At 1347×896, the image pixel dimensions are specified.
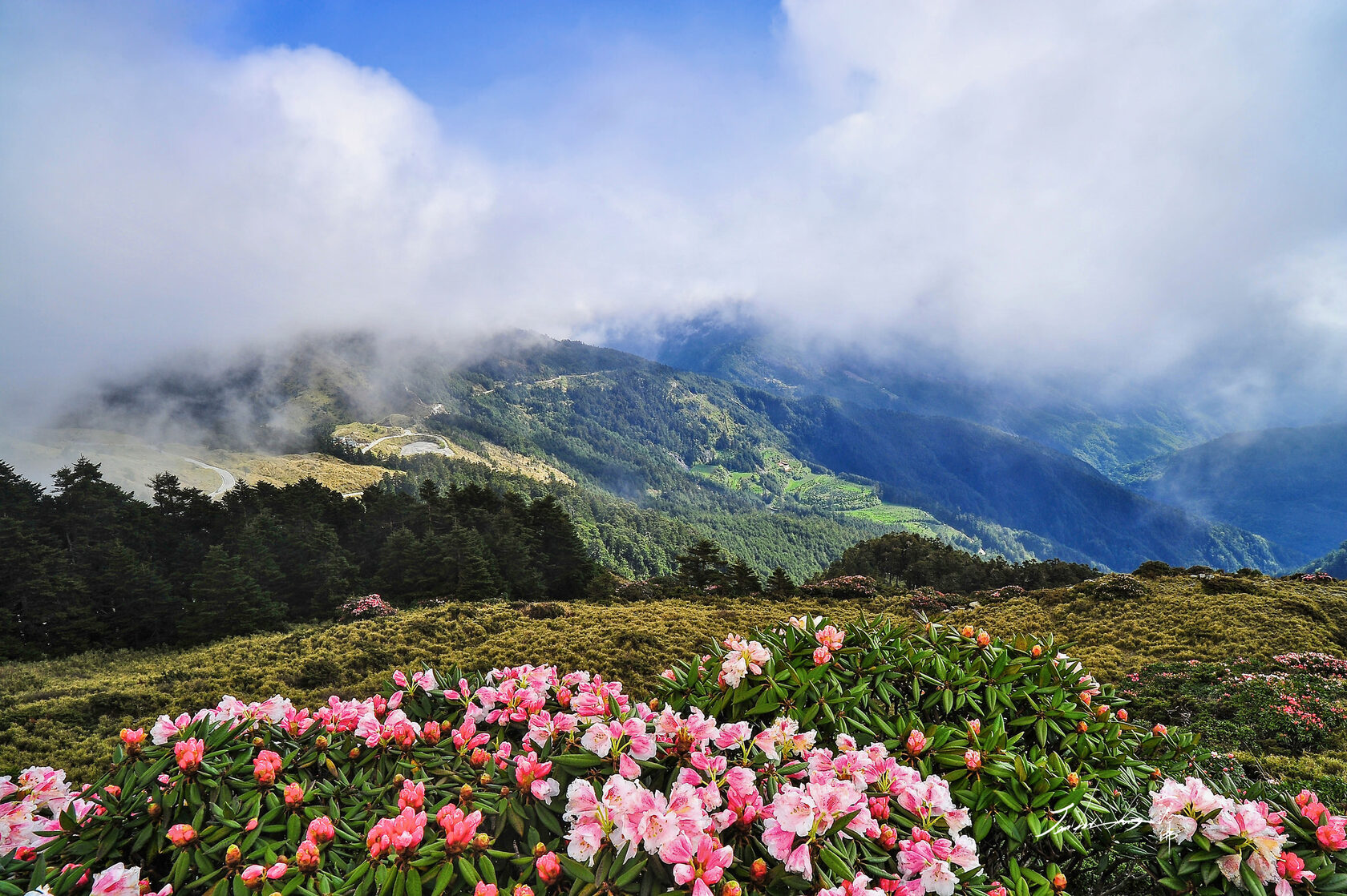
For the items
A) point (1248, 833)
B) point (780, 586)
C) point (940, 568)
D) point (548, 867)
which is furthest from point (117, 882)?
point (940, 568)

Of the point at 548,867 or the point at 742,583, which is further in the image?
the point at 742,583

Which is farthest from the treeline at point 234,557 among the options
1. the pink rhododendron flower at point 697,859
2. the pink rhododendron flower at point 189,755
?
the pink rhododendron flower at point 697,859

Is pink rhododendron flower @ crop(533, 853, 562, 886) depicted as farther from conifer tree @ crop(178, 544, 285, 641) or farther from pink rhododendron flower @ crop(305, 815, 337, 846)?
conifer tree @ crop(178, 544, 285, 641)

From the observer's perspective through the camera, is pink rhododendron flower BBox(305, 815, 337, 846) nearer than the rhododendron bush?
No

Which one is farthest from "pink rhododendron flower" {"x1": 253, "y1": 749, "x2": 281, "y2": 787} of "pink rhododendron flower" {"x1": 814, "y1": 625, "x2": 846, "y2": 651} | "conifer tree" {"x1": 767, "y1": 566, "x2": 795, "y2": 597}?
"conifer tree" {"x1": 767, "y1": 566, "x2": 795, "y2": 597}

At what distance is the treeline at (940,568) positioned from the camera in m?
21.4

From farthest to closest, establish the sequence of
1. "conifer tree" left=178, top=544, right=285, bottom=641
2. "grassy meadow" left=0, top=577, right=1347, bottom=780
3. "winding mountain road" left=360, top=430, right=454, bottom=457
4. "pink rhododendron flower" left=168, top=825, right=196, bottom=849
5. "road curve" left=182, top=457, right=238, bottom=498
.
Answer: "winding mountain road" left=360, top=430, right=454, bottom=457 < "road curve" left=182, top=457, right=238, bottom=498 < "conifer tree" left=178, top=544, right=285, bottom=641 < "grassy meadow" left=0, top=577, right=1347, bottom=780 < "pink rhododendron flower" left=168, top=825, right=196, bottom=849

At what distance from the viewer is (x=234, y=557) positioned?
16.3 m

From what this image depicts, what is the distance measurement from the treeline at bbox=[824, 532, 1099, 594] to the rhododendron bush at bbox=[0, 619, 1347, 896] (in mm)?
19433

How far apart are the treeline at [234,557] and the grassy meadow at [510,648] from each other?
2.27 m

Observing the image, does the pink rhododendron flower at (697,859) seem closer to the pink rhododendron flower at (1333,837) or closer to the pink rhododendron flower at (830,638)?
the pink rhododendron flower at (830,638)

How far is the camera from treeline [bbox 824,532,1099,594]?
2144 cm

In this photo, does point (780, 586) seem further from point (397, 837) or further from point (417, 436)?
point (417, 436)

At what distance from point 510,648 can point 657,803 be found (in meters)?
9.02
